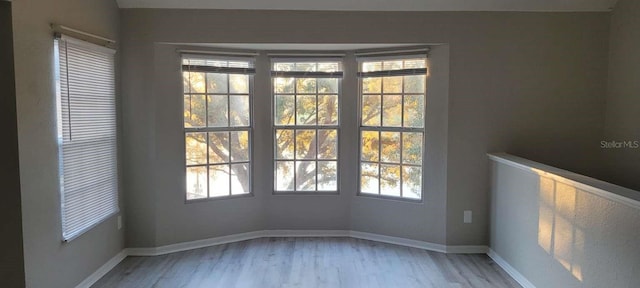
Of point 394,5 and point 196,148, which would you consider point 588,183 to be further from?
point 196,148

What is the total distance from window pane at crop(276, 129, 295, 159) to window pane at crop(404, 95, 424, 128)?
122 cm

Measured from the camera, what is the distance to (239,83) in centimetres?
454

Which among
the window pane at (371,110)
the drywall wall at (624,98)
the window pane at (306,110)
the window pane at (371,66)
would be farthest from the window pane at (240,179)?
the drywall wall at (624,98)

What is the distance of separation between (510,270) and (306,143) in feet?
7.50

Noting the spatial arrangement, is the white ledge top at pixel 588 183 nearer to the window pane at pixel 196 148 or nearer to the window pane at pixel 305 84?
the window pane at pixel 305 84

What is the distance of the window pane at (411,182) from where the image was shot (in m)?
4.43

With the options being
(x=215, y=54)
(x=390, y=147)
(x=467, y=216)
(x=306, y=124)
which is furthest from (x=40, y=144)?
(x=467, y=216)

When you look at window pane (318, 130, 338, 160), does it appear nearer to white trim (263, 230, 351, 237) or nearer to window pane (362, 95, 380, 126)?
window pane (362, 95, 380, 126)

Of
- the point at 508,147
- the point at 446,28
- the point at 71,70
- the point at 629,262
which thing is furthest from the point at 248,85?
the point at 629,262

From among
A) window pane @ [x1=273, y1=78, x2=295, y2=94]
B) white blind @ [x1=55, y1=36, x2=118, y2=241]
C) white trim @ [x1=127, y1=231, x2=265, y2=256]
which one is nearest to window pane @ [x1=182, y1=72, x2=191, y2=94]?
white blind @ [x1=55, y1=36, x2=118, y2=241]

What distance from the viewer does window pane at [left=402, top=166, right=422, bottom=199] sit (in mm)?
4435

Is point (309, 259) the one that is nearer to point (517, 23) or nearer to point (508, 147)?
point (508, 147)

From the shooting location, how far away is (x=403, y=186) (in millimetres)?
4512

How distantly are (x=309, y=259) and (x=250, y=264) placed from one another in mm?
540
